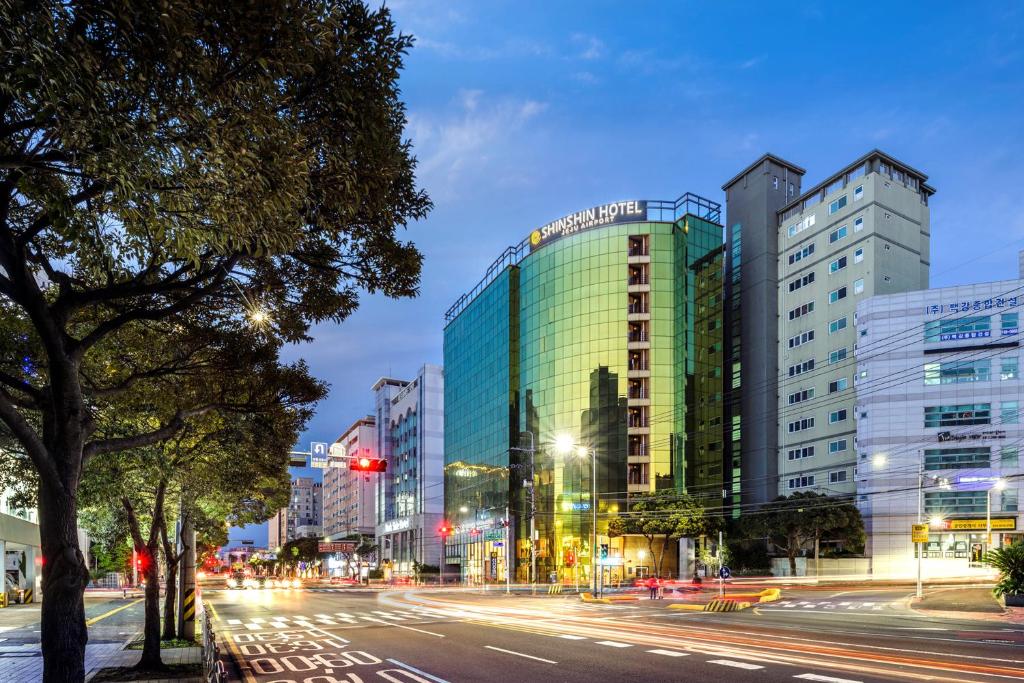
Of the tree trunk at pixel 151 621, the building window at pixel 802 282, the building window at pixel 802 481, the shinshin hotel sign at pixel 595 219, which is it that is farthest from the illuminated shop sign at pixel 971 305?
the tree trunk at pixel 151 621

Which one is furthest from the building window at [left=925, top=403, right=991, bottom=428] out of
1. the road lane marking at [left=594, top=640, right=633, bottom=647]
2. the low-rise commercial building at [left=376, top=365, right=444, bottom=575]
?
the low-rise commercial building at [left=376, top=365, right=444, bottom=575]

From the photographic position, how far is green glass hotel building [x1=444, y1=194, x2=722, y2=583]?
292ft

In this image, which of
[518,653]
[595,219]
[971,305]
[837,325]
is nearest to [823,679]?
[518,653]

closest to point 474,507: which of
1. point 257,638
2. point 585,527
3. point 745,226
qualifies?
point 585,527

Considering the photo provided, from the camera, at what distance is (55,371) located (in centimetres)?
982

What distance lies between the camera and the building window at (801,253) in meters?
86.6

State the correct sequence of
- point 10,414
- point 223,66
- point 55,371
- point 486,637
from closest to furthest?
point 223,66, point 10,414, point 55,371, point 486,637

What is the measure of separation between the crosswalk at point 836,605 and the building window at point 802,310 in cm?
4677

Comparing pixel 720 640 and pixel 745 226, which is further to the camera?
pixel 745 226

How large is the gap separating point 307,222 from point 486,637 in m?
20.0

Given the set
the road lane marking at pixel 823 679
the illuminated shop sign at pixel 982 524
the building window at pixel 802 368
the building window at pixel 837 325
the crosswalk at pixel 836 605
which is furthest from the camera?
the building window at pixel 802 368

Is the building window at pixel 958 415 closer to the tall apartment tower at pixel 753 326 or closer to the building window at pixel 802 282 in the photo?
the tall apartment tower at pixel 753 326

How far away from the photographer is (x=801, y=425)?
84.1 metres

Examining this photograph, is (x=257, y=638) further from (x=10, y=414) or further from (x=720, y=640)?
(x=10, y=414)
